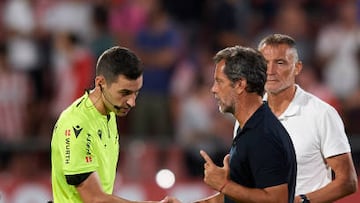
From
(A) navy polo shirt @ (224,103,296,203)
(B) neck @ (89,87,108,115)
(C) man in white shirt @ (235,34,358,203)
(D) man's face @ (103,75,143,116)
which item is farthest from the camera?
(C) man in white shirt @ (235,34,358,203)

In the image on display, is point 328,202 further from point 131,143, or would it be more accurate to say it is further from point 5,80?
point 5,80

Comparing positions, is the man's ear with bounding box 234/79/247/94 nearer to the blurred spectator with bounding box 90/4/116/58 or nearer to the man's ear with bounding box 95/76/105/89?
the man's ear with bounding box 95/76/105/89

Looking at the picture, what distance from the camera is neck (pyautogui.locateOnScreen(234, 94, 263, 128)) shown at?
19.9 ft

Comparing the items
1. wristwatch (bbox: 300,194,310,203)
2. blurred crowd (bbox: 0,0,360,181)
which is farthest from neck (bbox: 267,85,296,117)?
blurred crowd (bbox: 0,0,360,181)

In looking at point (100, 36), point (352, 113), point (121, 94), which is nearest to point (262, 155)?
point (121, 94)

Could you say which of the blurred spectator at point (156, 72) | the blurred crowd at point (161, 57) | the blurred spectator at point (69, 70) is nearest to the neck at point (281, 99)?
the blurred crowd at point (161, 57)

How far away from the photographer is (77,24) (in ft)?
44.6

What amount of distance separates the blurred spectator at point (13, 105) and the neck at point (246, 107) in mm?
7097

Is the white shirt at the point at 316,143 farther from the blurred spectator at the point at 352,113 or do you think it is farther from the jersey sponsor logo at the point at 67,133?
the blurred spectator at the point at 352,113

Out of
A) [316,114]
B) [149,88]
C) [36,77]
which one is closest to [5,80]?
[36,77]

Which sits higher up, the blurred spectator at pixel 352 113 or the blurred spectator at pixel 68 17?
the blurred spectator at pixel 68 17

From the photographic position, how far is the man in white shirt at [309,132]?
23.0ft

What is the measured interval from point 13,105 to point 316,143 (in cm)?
660

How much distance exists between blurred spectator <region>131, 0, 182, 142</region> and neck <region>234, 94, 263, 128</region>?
6.36 meters
